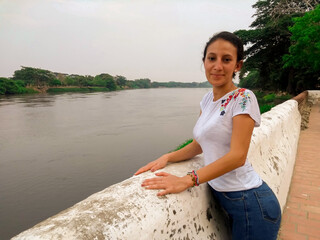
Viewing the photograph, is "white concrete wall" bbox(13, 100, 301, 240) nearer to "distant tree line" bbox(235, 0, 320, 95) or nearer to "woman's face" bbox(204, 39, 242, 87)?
"woman's face" bbox(204, 39, 242, 87)

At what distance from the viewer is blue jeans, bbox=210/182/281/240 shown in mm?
1143

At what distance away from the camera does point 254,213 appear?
1140mm

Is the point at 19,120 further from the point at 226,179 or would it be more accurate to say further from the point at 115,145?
the point at 226,179

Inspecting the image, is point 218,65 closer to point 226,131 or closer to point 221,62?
point 221,62

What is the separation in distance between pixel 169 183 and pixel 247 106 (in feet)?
1.80

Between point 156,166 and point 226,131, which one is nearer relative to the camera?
point 226,131

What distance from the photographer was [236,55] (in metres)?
1.26

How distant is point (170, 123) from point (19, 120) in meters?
12.8

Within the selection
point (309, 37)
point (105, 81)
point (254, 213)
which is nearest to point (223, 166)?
point (254, 213)

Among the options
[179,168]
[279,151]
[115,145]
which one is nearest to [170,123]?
[115,145]

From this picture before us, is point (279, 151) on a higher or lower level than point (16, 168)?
higher

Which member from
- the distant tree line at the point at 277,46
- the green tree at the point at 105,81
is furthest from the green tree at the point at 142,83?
the distant tree line at the point at 277,46

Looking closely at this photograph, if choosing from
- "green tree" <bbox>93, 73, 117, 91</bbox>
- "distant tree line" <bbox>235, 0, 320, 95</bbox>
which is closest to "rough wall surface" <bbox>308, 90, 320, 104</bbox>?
"distant tree line" <bbox>235, 0, 320, 95</bbox>

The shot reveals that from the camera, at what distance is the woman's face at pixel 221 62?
1.23m
